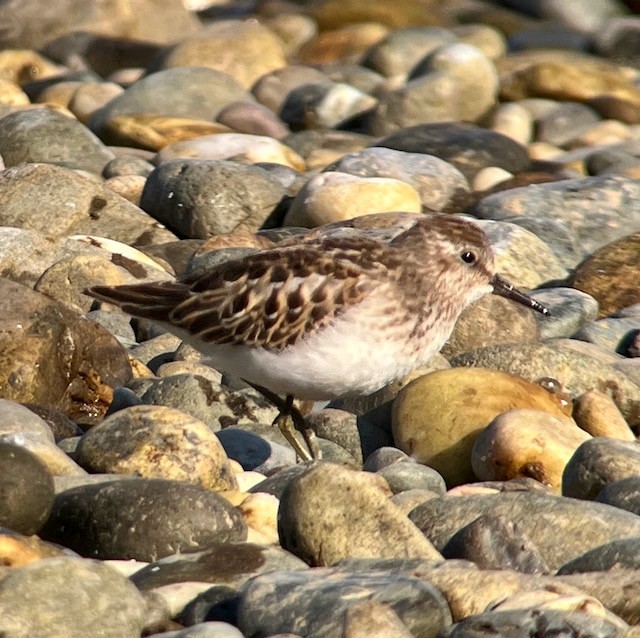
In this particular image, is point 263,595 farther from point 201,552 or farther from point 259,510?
point 259,510

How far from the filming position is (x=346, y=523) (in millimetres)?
6188

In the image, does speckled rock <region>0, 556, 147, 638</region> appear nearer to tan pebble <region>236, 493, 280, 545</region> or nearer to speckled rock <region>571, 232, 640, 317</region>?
tan pebble <region>236, 493, 280, 545</region>

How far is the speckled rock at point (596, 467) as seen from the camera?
7.34 meters

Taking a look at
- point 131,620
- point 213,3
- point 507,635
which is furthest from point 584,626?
point 213,3

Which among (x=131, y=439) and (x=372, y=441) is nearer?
(x=131, y=439)

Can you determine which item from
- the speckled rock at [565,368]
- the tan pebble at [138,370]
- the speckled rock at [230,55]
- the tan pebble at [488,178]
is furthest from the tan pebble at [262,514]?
the speckled rock at [230,55]

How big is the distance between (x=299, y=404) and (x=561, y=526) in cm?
278

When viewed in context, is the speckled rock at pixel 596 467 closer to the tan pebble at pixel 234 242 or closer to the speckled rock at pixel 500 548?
the speckled rock at pixel 500 548

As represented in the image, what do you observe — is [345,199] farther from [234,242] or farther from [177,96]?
[177,96]

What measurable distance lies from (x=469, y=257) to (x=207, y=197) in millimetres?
4867

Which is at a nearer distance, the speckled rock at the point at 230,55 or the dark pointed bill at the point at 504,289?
the dark pointed bill at the point at 504,289

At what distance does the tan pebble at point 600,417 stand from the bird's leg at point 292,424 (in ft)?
5.56

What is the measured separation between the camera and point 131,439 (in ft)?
23.2

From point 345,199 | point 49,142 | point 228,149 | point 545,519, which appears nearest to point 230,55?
point 228,149
